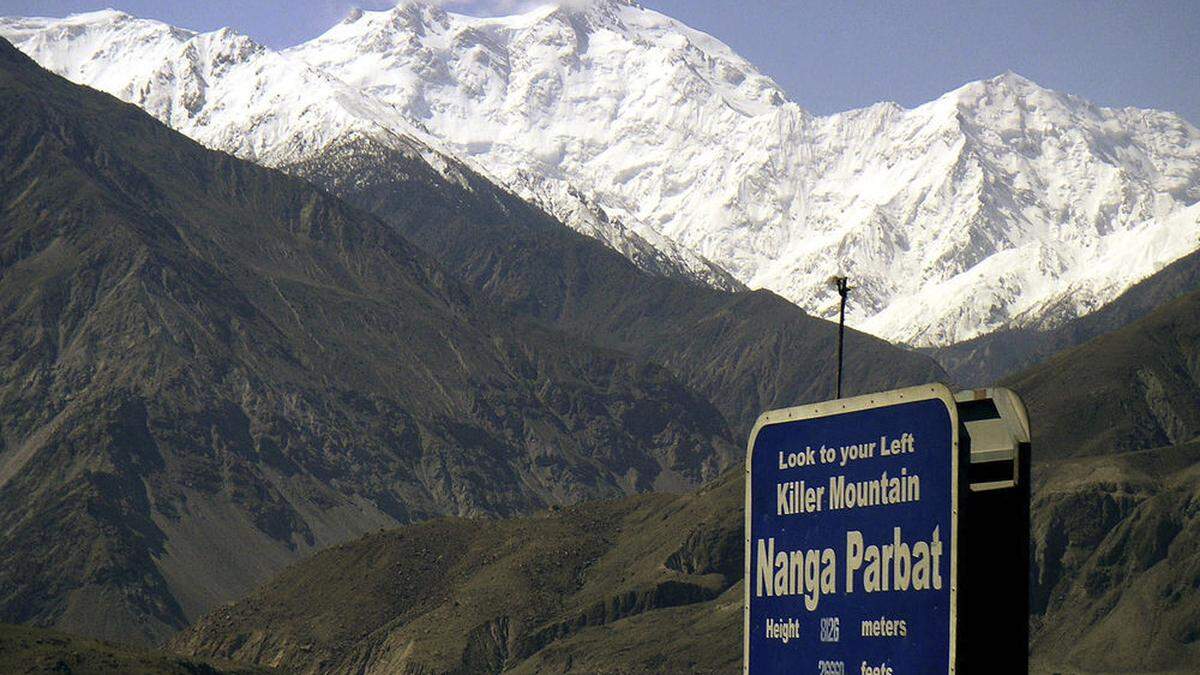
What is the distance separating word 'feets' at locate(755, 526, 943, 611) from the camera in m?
11.3

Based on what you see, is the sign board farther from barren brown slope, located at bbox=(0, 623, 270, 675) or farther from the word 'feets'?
barren brown slope, located at bbox=(0, 623, 270, 675)

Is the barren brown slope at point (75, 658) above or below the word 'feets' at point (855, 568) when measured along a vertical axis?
below

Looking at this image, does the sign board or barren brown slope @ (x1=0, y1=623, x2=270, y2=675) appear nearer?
the sign board

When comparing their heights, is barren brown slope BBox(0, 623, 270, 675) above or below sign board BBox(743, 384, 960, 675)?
below

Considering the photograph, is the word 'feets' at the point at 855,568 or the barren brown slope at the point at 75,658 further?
the barren brown slope at the point at 75,658

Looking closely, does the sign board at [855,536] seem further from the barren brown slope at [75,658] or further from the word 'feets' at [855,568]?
the barren brown slope at [75,658]

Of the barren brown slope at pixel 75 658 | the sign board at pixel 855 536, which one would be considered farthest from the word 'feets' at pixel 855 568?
the barren brown slope at pixel 75 658

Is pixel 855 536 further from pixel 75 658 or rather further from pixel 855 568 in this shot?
pixel 75 658

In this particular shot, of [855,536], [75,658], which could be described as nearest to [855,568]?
[855,536]

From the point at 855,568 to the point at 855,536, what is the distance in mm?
173

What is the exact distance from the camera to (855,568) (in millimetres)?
11773

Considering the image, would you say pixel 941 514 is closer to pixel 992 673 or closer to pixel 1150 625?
pixel 992 673

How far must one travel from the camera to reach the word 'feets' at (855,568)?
37.2 feet

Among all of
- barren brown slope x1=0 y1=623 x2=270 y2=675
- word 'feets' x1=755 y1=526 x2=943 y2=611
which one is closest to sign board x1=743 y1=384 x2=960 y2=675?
word 'feets' x1=755 y1=526 x2=943 y2=611
